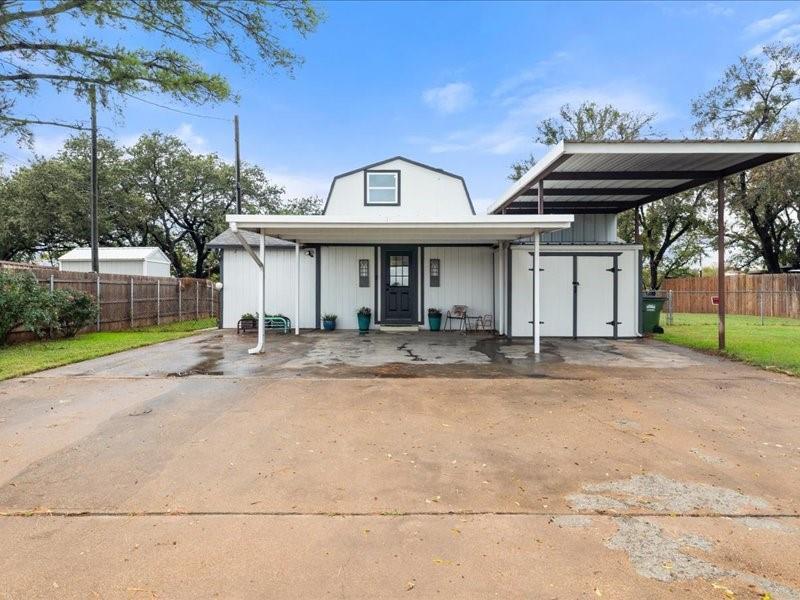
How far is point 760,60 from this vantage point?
2073 cm

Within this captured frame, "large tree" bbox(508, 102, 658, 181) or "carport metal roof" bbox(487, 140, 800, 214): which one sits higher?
"large tree" bbox(508, 102, 658, 181)

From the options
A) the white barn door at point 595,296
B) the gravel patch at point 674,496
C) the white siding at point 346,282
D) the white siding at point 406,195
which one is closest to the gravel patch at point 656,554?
the gravel patch at point 674,496

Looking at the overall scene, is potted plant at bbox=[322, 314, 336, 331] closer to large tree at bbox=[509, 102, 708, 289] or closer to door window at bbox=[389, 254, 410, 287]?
door window at bbox=[389, 254, 410, 287]

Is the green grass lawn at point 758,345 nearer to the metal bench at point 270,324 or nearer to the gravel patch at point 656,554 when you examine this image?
the gravel patch at point 656,554

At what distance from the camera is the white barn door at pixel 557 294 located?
11336 mm

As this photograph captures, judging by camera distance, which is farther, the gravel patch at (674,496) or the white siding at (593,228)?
the white siding at (593,228)

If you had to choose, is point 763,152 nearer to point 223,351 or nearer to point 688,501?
point 688,501

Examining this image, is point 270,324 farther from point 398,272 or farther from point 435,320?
point 435,320

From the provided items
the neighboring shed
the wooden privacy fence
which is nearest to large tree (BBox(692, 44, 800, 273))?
the wooden privacy fence

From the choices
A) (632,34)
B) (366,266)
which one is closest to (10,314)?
(366,266)

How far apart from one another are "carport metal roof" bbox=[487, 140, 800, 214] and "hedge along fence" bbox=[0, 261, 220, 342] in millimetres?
11310

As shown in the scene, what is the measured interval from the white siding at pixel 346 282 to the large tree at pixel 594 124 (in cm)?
1545

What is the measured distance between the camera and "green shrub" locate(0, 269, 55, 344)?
30.6ft

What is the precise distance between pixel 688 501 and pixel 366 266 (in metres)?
11.1
